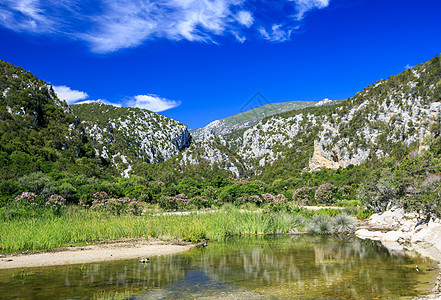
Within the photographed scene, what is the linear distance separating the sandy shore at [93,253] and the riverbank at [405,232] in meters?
10.2

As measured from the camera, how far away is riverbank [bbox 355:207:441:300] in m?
13.6

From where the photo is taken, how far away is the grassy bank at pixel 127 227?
14.3 metres

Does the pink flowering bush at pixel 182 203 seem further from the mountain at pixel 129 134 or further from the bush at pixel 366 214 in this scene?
the mountain at pixel 129 134

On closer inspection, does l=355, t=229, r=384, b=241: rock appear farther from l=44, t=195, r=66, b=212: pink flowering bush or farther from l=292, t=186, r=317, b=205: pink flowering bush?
l=292, t=186, r=317, b=205: pink flowering bush

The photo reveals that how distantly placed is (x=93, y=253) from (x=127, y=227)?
13.8 feet

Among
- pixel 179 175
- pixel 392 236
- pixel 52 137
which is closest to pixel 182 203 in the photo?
pixel 392 236

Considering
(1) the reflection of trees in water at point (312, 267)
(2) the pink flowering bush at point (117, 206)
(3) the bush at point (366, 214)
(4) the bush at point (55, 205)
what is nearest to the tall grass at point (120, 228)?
(4) the bush at point (55, 205)

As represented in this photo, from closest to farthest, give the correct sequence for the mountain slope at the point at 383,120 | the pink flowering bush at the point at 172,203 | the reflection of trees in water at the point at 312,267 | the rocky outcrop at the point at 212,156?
the reflection of trees in water at the point at 312,267
the pink flowering bush at the point at 172,203
the mountain slope at the point at 383,120
the rocky outcrop at the point at 212,156

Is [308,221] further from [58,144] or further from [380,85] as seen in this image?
[380,85]

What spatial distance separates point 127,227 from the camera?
1747 cm

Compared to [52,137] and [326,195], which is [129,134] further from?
[326,195]

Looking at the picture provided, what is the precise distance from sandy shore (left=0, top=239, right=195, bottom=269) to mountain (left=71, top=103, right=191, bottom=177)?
79311 millimetres

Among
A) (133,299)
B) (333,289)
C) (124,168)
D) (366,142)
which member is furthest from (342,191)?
(124,168)

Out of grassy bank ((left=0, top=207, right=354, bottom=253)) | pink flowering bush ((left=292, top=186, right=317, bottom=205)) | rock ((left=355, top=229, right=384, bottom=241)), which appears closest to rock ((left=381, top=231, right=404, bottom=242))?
rock ((left=355, top=229, right=384, bottom=241))
